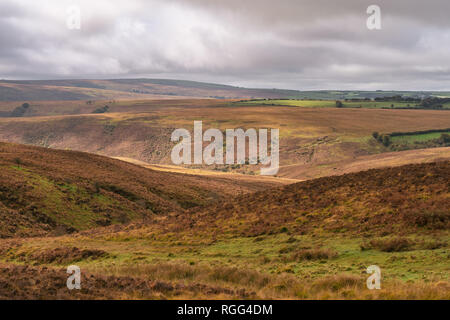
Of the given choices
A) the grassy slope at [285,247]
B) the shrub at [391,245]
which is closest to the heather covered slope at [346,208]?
the grassy slope at [285,247]

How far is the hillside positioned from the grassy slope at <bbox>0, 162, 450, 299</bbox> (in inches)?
243

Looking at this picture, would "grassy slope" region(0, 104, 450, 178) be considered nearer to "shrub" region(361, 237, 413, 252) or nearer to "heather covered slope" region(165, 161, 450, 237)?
"heather covered slope" region(165, 161, 450, 237)

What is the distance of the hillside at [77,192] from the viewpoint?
115 ft

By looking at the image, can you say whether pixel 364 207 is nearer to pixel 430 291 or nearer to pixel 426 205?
pixel 426 205

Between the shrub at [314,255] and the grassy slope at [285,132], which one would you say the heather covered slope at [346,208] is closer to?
the shrub at [314,255]

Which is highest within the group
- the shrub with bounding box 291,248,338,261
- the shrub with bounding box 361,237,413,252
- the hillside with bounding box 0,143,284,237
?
the shrub with bounding box 361,237,413,252

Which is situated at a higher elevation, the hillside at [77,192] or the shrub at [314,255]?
the shrub at [314,255]

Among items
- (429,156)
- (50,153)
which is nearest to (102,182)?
(50,153)

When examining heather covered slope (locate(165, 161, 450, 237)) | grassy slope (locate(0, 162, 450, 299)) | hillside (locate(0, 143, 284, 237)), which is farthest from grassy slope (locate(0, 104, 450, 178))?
grassy slope (locate(0, 162, 450, 299))

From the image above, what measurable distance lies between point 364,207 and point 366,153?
112 metres

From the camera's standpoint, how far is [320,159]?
420 ft

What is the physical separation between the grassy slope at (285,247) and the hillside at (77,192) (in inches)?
243

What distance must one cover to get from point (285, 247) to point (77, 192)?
25733 mm

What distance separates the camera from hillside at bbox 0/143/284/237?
35.1 m
